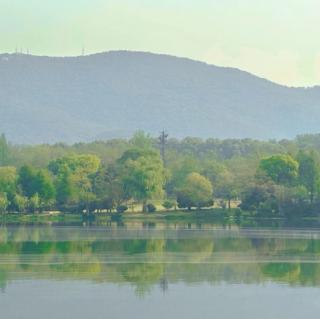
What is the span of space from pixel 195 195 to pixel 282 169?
808 cm

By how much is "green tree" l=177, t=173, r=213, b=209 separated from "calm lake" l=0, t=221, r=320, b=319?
871 inches

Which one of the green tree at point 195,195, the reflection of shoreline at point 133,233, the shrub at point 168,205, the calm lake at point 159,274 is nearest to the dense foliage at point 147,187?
the green tree at point 195,195

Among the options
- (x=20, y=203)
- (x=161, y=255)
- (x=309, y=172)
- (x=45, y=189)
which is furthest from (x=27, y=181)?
(x=161, y=255)

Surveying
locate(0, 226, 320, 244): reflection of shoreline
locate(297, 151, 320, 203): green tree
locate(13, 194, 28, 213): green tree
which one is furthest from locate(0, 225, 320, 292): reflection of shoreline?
locate(297, 151, 320, 203): green tree

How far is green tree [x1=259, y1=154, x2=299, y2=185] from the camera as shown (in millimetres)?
86312

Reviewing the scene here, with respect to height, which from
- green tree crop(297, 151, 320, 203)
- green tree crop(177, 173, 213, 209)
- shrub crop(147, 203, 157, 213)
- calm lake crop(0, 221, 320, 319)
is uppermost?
green tree crop(297, 151, 320, 203)

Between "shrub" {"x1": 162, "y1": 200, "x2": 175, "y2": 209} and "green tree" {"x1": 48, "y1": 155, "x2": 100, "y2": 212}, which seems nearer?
"green tree" {"x1": 48, "y1": 155, "x2": 100, "y2": 212}

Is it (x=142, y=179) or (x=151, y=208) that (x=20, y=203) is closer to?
(x=142, y=179)

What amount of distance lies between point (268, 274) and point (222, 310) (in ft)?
32.0

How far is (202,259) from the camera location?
46312mm

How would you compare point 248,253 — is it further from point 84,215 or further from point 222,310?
point 84,215

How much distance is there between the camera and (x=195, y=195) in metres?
87.1

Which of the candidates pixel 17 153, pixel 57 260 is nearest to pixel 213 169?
pixel 17 153

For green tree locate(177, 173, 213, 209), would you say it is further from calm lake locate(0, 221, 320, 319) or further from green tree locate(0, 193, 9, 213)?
calm lake locate(0, 221, 320, 319)
